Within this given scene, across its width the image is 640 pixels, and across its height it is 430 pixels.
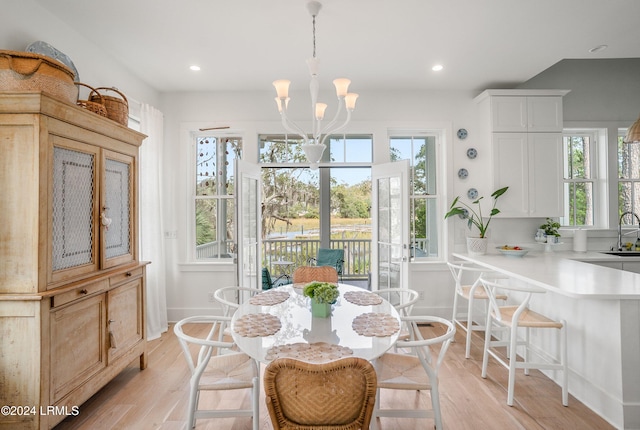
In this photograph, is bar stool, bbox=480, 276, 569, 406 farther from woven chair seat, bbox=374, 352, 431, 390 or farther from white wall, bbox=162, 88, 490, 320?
white wall, bbox=162, 88, 490, 320

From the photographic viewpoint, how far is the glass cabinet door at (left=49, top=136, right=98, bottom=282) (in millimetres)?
1985

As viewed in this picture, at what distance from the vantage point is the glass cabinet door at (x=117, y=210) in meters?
2.46

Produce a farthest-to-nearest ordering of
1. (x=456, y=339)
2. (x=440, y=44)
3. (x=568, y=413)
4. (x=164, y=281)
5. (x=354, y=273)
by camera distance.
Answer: (x=354, y=273) < (x=164, y=281) < (x=456, y=339) < (x=440, y=44) < (x=568, y=413)

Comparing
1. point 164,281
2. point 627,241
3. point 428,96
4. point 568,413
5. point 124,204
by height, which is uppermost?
point 428,96

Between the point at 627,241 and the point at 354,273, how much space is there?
12.9ft

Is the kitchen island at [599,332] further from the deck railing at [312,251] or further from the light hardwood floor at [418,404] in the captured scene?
the deck railing at [312,251]

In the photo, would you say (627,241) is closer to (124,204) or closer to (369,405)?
(369,405)

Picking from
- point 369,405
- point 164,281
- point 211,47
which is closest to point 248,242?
point 164,281

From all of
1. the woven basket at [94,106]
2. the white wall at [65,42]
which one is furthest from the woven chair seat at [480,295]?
the white wall at [65,42]

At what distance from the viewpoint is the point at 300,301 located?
7.91ft

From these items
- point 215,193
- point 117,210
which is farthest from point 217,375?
point 215,193

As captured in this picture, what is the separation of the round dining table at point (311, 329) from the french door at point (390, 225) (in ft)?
4.52

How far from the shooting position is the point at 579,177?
4.38 m

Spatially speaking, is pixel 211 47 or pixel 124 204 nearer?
pixel 124 204
